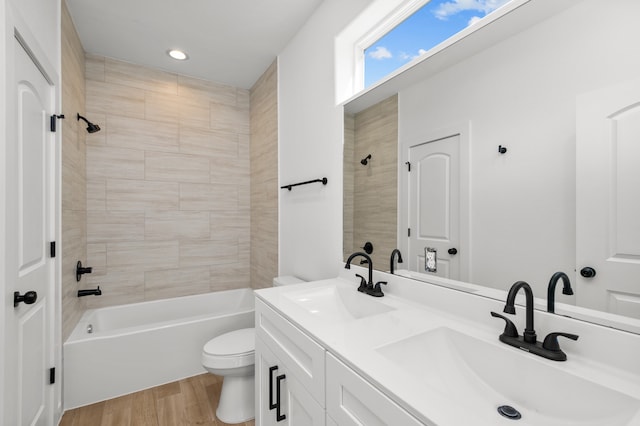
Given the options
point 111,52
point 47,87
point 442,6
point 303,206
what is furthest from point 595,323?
point 111,52

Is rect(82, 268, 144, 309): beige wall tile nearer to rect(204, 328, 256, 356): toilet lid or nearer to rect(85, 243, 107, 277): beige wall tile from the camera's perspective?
rect(85, 243, 107, 277): beige wall tile

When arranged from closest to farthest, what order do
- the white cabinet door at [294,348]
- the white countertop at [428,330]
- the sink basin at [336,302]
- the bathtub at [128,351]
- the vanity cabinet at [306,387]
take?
the white countertop at [428,330] < the vanity cabinet at [306,387] < the white cabinet door at [294,348] < the sink basin at [336,302] < the bathtub at [128,351]

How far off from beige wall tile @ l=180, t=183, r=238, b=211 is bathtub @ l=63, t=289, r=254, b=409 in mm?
1077

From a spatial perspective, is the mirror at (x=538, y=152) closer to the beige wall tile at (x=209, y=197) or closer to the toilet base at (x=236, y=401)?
the toilet base at (x=236, y=401)

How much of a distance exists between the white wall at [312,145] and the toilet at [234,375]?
663 mm

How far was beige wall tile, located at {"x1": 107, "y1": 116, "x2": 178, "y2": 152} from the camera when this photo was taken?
2.62 meters

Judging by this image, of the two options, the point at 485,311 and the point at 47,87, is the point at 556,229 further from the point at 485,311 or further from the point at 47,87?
the point at 47,87

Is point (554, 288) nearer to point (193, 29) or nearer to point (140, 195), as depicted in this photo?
point (193, 29)

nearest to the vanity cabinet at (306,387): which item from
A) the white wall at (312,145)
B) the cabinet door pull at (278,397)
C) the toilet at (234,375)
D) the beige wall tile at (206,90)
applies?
the cabinet door pull at (278,397)

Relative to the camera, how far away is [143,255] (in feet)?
9.02

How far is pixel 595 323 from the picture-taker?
786 mm

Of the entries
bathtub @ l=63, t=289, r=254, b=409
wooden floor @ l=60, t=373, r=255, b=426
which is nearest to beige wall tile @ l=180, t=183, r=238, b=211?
bathtub @ l=63, t=289, r=254, b=409

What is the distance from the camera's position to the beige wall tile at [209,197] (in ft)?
9.62

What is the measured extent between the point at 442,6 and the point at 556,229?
1.20m
